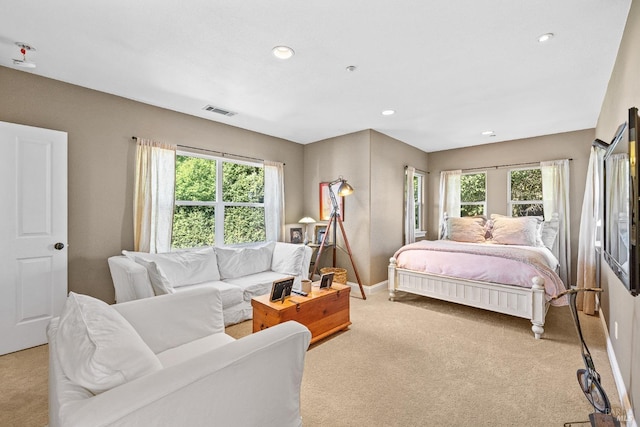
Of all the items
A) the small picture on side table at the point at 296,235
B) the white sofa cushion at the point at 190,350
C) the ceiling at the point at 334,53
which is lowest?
the white sofa cushion at the point at 190,350

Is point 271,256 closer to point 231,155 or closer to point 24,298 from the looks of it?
point 231,155

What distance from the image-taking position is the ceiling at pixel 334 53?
1.91 metres

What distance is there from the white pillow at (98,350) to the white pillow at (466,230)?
4.61m

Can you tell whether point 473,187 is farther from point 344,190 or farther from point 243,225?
point 243,225

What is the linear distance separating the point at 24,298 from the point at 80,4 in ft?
8.24

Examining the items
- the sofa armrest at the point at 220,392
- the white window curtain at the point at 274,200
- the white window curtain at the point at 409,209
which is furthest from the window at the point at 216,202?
the sofa armrest at the point at 220,392

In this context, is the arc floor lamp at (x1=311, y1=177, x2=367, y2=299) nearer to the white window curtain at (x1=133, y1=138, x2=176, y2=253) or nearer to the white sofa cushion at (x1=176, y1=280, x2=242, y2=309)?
the white sofa cushion at (x1=176, y1=280, x2=242, y2=309)

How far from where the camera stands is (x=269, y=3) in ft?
6.04

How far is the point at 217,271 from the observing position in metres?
3.68

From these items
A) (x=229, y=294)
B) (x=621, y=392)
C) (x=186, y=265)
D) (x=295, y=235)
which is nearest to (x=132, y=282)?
(x=186, y=265)

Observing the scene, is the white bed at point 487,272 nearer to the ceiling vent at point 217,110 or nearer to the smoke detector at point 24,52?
the ceiling vent at point 217,110

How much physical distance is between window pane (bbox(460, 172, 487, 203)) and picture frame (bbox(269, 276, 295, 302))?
14.8 feet

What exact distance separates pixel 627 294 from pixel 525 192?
3.77 metres

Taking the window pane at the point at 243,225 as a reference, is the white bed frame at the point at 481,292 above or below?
below
